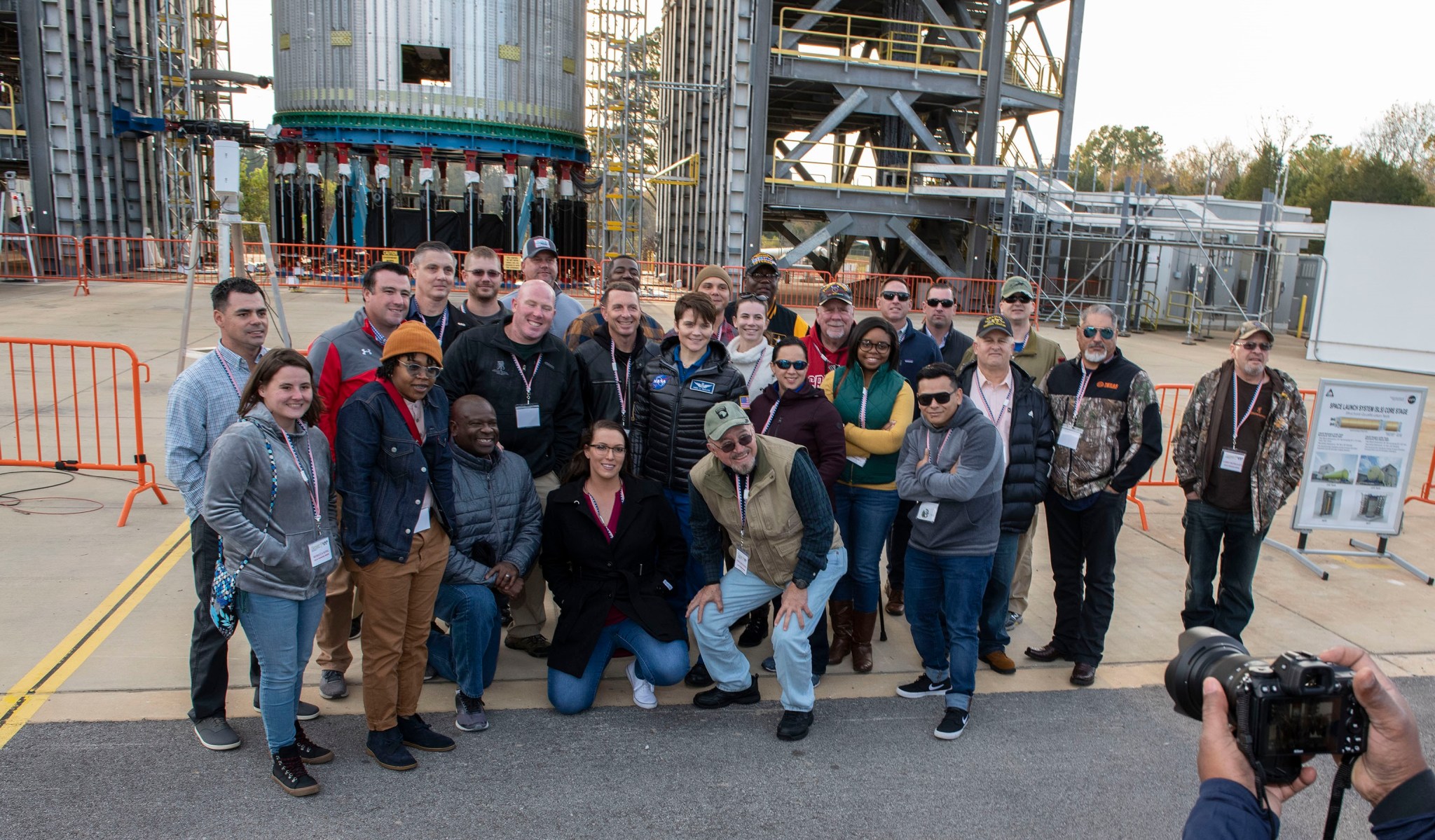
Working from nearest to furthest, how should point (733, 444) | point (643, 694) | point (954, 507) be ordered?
point (733, 444), point (954, 507), point (643, 694)

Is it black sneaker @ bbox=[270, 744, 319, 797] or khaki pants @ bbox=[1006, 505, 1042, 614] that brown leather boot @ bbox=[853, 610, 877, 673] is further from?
black sneaker @ bbox=[270, 744, 319, 797]

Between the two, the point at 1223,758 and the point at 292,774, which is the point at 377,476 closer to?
the point at 292,774

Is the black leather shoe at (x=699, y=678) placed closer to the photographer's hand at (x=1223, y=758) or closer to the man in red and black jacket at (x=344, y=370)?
the man in red and black jacket at (x=344, y=370)

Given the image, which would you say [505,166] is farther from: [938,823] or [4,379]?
[938,823]

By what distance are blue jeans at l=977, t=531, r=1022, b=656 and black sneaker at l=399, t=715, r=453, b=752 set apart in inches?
112

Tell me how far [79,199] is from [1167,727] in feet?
86.4

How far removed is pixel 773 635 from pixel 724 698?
0.53 m

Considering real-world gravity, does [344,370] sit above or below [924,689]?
above

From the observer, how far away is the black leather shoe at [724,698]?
4781 mm

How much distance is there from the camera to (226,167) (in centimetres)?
991

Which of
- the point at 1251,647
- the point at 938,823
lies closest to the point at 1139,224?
the point at 1251,647

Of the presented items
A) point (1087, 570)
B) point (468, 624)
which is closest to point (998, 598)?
point (1087, 570)

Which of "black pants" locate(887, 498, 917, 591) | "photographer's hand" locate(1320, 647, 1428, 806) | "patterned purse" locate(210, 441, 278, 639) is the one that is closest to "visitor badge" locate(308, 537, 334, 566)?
"patterned purse" locate(210, 441, 278, 639)

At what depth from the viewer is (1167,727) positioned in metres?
4.75
